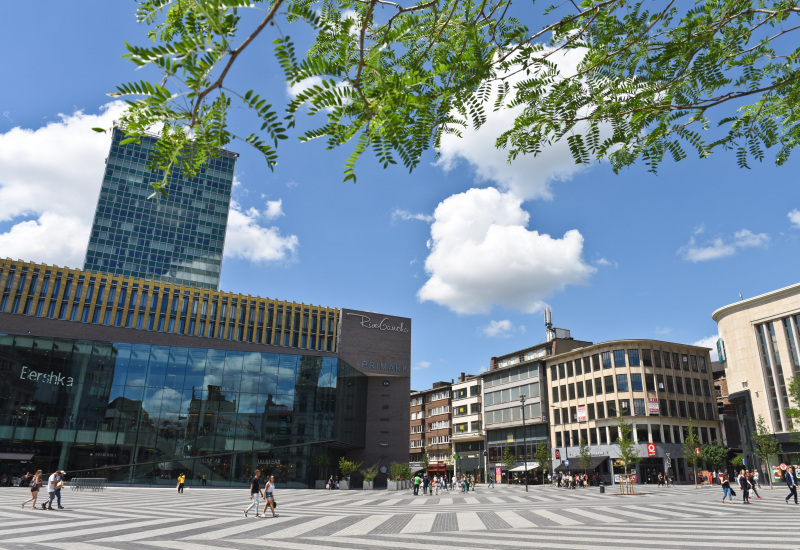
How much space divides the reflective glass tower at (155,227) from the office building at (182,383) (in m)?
49.7

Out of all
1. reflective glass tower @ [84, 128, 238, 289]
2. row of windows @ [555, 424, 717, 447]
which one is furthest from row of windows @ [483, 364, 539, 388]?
reflective glass tower @ [84, 128, 238, 289]

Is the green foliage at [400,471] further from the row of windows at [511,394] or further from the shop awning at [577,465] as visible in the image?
the row of windows at [511,394]

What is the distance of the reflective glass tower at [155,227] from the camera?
100562 millimetres

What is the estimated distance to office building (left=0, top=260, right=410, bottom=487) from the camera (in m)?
39.7

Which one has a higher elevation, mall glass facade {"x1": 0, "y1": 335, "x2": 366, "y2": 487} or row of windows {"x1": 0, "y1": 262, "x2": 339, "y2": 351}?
row of windows {"x1": 0, "y1": 262, "x2": 339, "y2": 351}

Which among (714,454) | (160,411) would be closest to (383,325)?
(160,411)

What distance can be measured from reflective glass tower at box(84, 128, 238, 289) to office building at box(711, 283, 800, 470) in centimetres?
8982

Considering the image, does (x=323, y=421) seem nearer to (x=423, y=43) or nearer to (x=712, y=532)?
(x=712, y=532)

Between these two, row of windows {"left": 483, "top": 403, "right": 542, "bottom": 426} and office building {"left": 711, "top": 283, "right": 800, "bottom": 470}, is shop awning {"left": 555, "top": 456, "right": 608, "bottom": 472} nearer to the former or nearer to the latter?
row of windows {"left": 483, "top": 403, "right": 542, "bottom": 426}

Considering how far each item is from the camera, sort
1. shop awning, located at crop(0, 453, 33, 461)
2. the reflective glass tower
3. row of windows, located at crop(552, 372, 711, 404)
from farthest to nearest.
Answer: the reflective glass tower < row of windows, located at crop(552, 372, 711, 404) < shop awning, located at crop(0, 453, 33, 461)

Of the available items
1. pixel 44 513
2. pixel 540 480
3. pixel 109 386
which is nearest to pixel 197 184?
pixel 109 386

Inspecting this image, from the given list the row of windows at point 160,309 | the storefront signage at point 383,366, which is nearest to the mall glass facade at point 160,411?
the row of windows at point 160,309

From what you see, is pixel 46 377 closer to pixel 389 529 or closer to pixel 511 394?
pixel 389 529

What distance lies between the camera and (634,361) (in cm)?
6419
